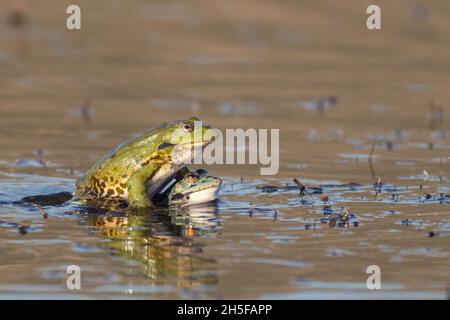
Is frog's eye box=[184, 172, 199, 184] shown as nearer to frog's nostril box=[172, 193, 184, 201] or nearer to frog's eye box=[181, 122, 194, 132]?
frog's nostril box=[172, 193, 184, 201]

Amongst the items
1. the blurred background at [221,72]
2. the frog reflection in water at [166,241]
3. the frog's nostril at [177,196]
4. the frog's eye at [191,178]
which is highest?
the blurred background at [221,72]

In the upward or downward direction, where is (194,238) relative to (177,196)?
downward

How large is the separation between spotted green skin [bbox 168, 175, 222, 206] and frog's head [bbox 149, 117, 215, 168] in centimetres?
24

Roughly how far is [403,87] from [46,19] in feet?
22.6

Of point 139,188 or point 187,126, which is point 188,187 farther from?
point 187,126

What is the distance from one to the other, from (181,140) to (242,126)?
4298mm

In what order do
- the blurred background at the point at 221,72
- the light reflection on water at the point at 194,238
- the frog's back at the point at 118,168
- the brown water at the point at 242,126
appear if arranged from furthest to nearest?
the blurred background at the point at 221,72 < the frog's back at the point at 118,168 < the brown water at the point at 242,126 < the light reflection on water at the point at 194,238

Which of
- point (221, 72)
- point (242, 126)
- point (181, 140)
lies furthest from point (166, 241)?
point (221, 72)

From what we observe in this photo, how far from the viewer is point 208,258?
24.0ft

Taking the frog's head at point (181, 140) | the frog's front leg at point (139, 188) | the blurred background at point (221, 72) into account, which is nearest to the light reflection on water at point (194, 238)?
the frog's front leg at point (139, 188)

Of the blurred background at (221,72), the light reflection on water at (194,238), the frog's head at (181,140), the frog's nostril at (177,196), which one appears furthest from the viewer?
the blurred background at (221,72)

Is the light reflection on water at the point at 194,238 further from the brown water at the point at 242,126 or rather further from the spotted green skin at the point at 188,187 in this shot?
the spotted green skin at the point at 188,187

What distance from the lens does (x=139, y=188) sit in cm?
891

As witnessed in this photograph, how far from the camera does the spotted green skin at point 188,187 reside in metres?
9.07
